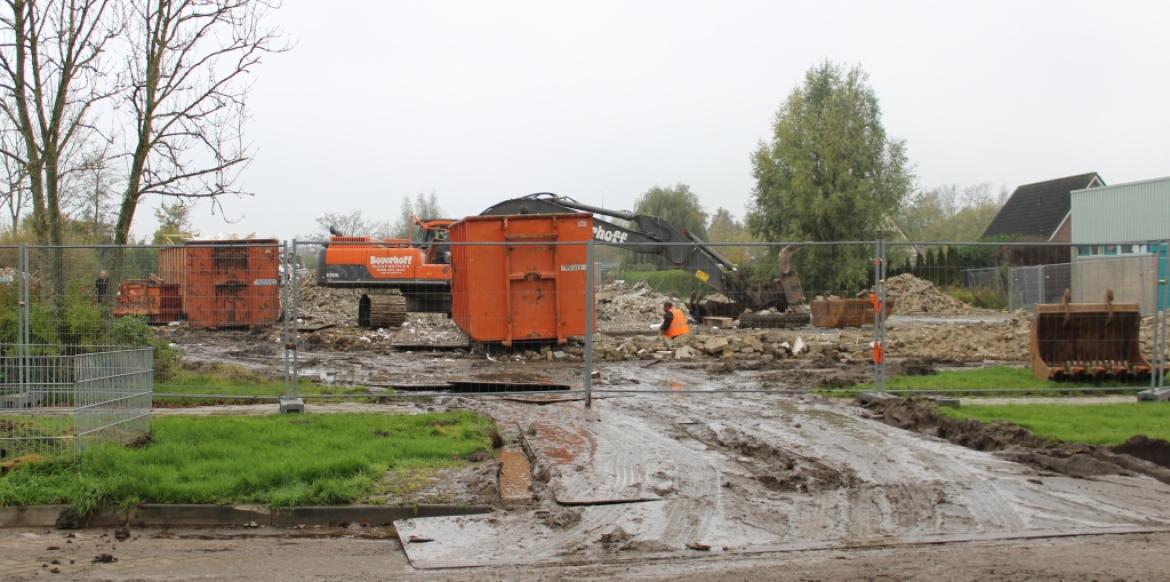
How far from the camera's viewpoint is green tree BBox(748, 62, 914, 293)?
4528cm

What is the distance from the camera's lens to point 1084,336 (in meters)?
13.8

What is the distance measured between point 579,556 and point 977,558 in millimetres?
2564

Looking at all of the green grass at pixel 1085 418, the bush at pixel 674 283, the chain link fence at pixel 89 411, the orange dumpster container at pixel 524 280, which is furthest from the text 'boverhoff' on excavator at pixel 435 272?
the chain link fence at pixel 89 411

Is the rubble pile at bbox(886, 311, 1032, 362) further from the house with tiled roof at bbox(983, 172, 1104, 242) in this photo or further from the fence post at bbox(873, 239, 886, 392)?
the house with tiled roof at bbox(983, 172, 1104, 242)

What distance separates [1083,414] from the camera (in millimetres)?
10742

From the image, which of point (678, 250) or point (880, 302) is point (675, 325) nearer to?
point (678, 250)

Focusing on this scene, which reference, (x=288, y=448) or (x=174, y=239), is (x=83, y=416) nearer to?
(x=288, y=448)

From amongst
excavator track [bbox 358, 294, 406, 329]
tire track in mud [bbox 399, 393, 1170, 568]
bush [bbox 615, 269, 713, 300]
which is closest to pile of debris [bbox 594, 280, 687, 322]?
bush [bbox 615, 269, 713, 300]

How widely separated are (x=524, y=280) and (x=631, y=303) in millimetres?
16238

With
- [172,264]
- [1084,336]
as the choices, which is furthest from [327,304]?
[1084,336]

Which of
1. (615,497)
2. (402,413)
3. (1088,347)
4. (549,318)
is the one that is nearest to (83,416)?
(402,413)

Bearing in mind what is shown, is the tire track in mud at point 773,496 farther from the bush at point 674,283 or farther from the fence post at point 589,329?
the bush at point 674,283

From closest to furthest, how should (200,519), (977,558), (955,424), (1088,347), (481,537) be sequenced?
(977,558) → (481,537) → (200,519) → (955,424) → (1088,347)

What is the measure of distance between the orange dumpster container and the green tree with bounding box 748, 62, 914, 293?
29.0 metres
